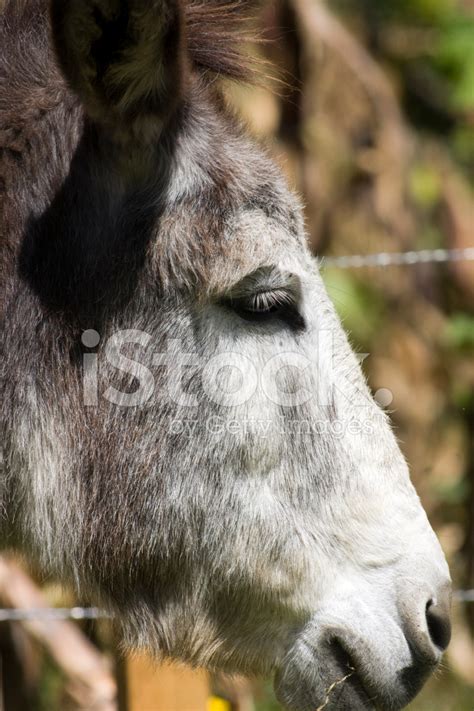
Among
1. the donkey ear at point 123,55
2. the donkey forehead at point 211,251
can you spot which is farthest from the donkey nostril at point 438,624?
the donkey ear at point 123,55

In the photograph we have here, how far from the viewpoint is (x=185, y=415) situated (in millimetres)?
2764

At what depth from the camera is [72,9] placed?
247 cm

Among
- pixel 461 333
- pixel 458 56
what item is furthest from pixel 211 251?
pixel 458 56

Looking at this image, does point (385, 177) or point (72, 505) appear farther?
point (385, 177)

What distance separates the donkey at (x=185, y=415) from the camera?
272 centimetres

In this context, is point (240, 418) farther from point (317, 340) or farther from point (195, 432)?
point (317, 340)

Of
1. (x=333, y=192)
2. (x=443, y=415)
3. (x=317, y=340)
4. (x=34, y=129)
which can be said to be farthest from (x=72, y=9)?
(x=443, y=415)

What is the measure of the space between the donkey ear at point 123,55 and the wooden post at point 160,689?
6.48ft

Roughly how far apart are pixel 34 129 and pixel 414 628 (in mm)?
1767

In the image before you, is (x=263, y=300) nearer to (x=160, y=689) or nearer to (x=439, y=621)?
(x=439, y=621)

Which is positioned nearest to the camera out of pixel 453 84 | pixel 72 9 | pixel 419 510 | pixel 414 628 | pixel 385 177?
pixel 72 9

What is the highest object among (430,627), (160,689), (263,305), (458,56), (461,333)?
(263,305)

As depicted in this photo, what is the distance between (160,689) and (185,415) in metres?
1.33

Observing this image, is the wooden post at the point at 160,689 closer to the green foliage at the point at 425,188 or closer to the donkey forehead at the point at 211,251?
the donkey forehead at the point at 211,251
